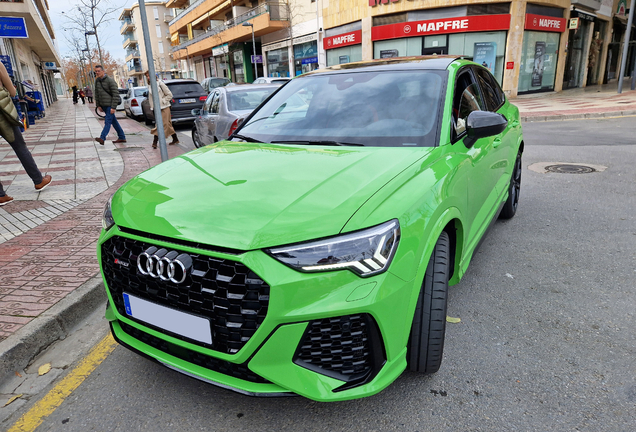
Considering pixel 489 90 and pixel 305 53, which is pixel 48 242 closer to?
pixel 489 90

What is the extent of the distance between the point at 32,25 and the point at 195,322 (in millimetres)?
28470

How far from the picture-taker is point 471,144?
2883 mm

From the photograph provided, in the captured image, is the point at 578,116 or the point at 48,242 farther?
the point at 578,116

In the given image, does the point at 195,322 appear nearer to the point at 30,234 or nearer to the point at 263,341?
the point at 263,341

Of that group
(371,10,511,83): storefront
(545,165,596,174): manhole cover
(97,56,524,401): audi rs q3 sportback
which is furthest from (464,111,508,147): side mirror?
(371,10,511,83): storefront

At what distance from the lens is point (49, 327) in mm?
2895

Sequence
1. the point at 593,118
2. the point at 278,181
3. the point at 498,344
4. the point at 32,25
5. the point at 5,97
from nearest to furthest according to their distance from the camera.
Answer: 1. the point at 278,181
2. the point at 498,344
3. the point at 5,97
4. the point at 593,118
5. the point at 32,25

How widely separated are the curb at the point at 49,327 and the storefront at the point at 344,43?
A: 24.4m

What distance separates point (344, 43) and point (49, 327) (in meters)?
26.4

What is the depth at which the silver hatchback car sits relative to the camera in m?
7.90

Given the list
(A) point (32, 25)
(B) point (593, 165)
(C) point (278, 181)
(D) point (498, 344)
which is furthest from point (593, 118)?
(A) point (32, 25)

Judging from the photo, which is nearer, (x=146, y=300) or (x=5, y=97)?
(x=146, y=300)

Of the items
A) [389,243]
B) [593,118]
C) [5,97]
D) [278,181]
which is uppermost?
[5,97]

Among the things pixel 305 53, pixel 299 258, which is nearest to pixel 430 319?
pixel 299 258
